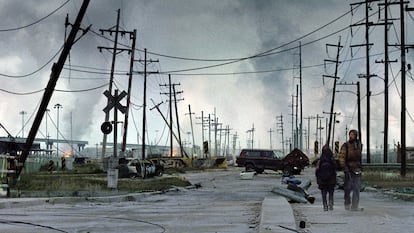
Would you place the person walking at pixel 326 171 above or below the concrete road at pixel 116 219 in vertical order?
above

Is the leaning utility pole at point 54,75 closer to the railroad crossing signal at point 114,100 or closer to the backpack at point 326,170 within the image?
the railroad crossing signal at point 114,100

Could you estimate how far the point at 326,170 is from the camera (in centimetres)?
1452

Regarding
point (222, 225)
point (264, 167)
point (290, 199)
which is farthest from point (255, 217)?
point (264, 167)

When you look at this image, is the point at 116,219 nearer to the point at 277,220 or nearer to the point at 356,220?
the point at 277,220

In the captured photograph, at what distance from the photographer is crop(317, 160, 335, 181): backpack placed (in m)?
14.5

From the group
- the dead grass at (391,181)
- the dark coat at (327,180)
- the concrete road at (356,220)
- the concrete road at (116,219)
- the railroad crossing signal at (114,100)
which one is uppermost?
the railroad crossing signal at (114,100)

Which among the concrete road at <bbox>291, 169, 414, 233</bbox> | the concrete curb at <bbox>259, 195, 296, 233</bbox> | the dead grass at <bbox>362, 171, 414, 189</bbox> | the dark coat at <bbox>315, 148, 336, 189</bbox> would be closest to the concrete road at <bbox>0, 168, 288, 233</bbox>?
the concrete curb at <bbox>259, 195, 296, 233</bbox>

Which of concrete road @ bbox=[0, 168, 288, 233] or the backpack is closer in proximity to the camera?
concrete road @ bbox=[0, 168, 288, 233]

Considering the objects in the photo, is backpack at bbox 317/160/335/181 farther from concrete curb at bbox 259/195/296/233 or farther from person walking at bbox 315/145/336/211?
concrete curb at bbox 259/195/296/233

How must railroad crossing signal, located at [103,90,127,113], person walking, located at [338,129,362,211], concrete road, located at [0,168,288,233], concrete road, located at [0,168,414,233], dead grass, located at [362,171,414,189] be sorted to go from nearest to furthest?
1. concrete road, located at [0,168,414,233]
2. concrete road, located at [0,168,288,233]
3. person walking, located at [338,129,362,211]
4. railroad crossing signal, located at [103,90,127,113]
5. dead grass, located at [362,171,414,189]

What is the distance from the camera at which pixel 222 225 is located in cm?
1137

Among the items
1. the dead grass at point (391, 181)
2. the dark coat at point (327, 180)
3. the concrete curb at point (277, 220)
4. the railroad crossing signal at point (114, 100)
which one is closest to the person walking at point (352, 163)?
the dark coat at point (327, 180)

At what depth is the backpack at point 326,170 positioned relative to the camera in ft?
47.6

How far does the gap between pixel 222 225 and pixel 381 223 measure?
291cm
